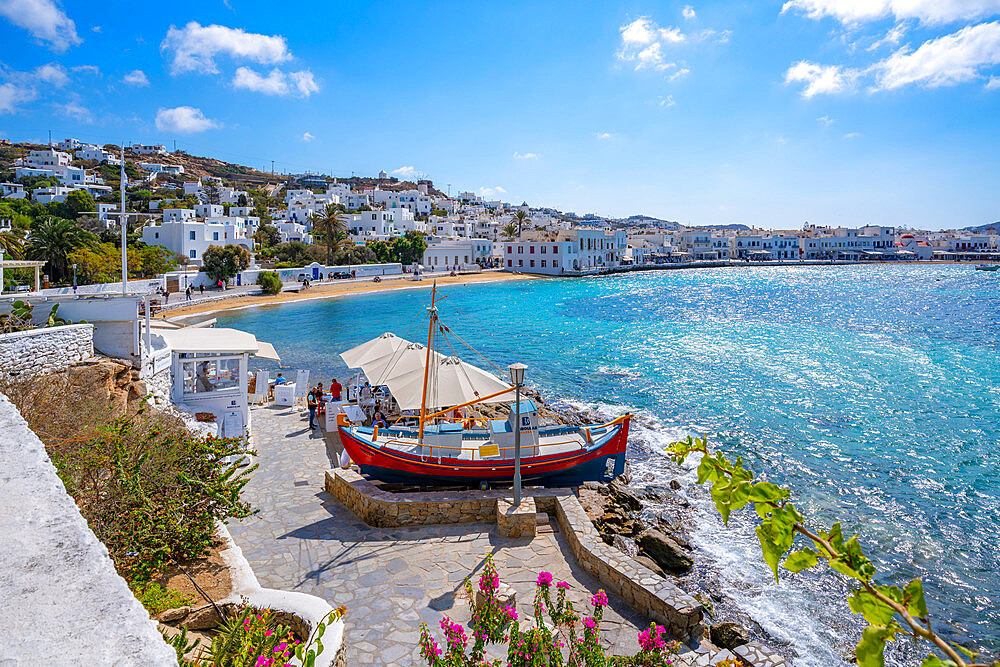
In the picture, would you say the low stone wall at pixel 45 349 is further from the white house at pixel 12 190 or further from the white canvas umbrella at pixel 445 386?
the white house at pixel 12 190

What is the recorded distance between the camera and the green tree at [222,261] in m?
54.3

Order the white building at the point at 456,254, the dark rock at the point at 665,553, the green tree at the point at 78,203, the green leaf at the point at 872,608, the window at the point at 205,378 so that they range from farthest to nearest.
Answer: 1. the white building at the point at 456,254
2. the green tree at the point at 78,203
3. the window at the point at 205,378
4. the dark rock at the point at 665,553
5. the green leaf at the point at 872,608

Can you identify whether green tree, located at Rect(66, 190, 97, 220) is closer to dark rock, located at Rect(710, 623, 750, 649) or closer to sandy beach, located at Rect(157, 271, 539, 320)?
sandy beach, located at Rect(157, 271, 539, 320)

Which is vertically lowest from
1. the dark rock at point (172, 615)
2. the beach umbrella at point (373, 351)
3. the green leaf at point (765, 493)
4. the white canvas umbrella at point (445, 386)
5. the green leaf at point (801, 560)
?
the dark rock at point (172, 615)

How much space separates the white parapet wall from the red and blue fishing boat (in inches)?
333

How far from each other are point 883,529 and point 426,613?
1041cm

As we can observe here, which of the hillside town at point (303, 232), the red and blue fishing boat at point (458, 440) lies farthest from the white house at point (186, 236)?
the red and blue fishing boat at point (458, 440)

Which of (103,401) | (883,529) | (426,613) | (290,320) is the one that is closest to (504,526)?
(426,613)

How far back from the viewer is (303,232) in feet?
262

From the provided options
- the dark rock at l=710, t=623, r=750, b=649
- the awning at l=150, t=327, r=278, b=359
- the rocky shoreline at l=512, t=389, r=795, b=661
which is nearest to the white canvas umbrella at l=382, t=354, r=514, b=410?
the rocky shoreline at l=512, t=389, r=795, b=661

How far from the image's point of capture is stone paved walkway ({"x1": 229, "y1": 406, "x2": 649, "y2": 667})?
22.4 feet

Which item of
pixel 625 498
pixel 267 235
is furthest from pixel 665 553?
pixel 267 235

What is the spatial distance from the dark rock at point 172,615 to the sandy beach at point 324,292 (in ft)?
94.2

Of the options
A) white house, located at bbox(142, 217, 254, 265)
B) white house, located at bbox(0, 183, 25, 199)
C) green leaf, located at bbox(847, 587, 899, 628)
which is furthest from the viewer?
white house, located at bbox(0, 183, 25, 199)
